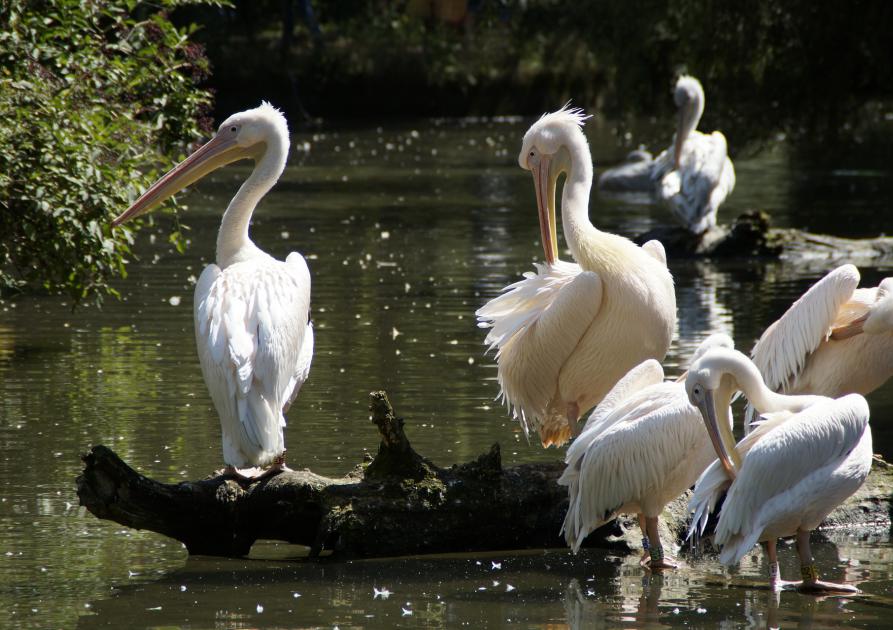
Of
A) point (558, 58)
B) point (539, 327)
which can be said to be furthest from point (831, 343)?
point (558, 58)

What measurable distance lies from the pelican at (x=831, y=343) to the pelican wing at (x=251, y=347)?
2.10 m

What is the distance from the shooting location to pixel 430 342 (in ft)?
32.7

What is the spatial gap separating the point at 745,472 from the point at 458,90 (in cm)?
3223

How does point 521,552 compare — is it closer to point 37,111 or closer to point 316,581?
point 316,581

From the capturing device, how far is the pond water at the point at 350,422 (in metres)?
5.12

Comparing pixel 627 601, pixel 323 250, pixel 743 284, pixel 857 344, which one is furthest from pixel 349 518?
pixel 323 250

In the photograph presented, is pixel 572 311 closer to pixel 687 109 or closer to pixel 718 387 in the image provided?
pixel 718 387

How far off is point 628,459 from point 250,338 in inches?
65.1

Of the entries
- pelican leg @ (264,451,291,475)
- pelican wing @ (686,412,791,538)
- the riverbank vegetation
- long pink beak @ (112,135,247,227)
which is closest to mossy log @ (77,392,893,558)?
pelican leg @ (264,451,291,475)

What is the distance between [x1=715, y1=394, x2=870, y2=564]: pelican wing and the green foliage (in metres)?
4.77

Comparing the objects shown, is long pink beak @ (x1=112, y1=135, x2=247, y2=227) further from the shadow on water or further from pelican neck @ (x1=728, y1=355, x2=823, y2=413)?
pelican neck @ (x1=728, y1=355, x2=823, y2=413)

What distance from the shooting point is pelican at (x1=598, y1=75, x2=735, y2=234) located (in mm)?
13836

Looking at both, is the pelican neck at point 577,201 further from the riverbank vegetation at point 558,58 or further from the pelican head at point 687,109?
the riverbank vegetation at point 558,58

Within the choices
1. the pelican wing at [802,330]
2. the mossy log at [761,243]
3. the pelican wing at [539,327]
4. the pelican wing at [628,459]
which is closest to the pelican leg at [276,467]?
the pelican wing at [628,459]
